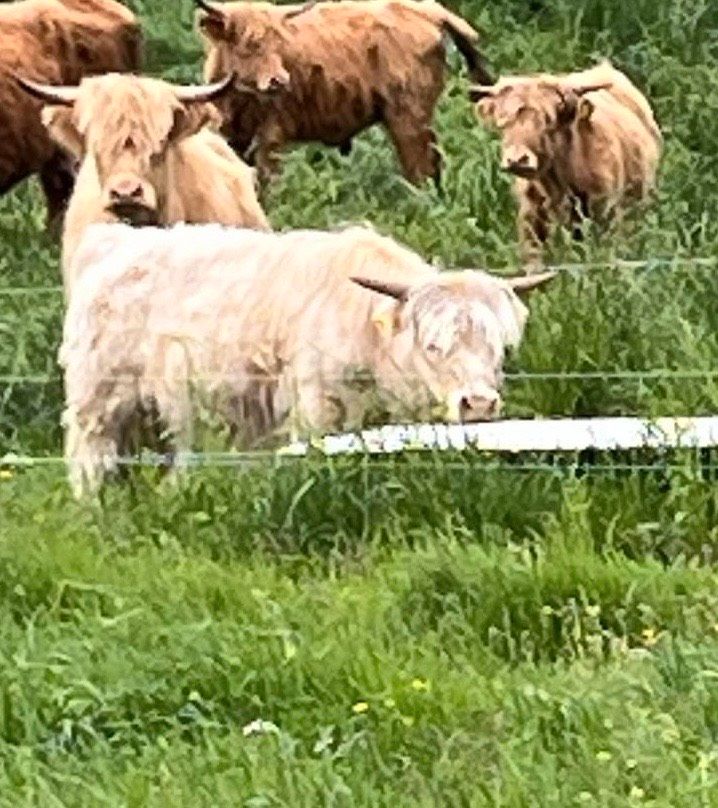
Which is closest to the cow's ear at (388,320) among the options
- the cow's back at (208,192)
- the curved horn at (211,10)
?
the cow's back at (208,192)

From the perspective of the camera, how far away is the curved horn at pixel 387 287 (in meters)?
→ 8.29

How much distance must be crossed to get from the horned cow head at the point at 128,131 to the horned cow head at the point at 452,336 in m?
2.06

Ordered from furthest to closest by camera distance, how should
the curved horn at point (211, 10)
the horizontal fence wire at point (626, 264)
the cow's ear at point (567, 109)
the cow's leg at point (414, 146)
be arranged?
the cow's leg at point (414, 146) < the curved horn at point (211, 10) < the cow's ear at point (567, 109) < the horizontal fence wire at point (626, 264)

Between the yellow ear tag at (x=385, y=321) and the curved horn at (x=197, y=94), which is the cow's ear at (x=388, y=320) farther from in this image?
the curved horn at (x=197, y=94)

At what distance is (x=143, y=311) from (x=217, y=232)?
384 mm

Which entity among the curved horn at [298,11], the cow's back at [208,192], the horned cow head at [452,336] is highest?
the horned cow head at [452,336]

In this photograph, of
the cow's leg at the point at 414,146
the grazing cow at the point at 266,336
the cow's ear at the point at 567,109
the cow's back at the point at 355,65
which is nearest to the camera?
the grazing cow at the point at 266,336

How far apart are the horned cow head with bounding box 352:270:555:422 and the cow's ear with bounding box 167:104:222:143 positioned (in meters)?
2.28

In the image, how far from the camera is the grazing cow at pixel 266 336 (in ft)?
27.2

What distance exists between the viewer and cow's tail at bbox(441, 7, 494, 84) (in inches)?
569

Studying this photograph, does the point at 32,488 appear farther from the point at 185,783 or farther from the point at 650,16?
the point at 650,16

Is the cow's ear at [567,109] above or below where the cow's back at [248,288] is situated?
below

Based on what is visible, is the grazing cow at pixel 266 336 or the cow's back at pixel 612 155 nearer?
the grazing cow at pixel 266 336

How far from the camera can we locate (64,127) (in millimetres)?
10555
